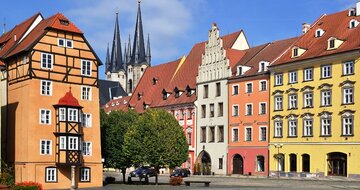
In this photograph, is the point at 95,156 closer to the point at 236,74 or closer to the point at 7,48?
the point at 7,48

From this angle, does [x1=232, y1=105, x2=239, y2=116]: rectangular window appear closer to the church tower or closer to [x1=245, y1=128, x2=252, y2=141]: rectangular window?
[x1=245, y1=128, x2=252, y2=141]: rectangular window

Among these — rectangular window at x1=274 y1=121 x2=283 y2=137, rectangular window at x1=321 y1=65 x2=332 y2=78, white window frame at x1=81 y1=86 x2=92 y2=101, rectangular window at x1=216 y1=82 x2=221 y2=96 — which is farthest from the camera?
rectangular window at x1=216 y1=82 x2=221 y2=96

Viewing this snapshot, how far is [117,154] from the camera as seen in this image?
64000 millimetres

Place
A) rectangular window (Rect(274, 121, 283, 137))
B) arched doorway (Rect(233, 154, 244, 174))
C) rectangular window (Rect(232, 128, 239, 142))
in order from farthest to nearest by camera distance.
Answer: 1. rectangular window (Rect(232, 128, 239, 142))
2. arched doorway (Rect(233, 154, 244, 174))
3. rectangular window (Rect(274, 121, 283, 137))

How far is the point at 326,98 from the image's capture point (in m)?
64.6

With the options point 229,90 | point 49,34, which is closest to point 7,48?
point 49,34

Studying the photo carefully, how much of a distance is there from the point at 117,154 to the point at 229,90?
2032cm

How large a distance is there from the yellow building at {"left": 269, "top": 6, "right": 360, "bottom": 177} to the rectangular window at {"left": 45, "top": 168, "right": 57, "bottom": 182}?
88.4ft

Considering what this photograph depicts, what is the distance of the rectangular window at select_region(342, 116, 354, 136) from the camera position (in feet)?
202

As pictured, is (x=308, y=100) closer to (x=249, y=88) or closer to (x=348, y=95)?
(x=348, y=95)

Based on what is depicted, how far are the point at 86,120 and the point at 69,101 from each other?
3371 mm

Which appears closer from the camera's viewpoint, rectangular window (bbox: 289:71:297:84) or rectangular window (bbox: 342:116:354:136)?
rectangular window (bbox: 342:116:354:136)

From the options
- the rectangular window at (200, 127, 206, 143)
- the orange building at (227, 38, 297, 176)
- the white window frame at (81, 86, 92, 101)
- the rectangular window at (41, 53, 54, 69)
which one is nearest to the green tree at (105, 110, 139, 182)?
the white window frame at (81, 86, 92, 101)

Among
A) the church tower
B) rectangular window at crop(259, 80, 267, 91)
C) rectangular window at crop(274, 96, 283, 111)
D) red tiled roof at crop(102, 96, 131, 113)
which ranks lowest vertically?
rectangular window at crop(274, 96, 283, 111)
